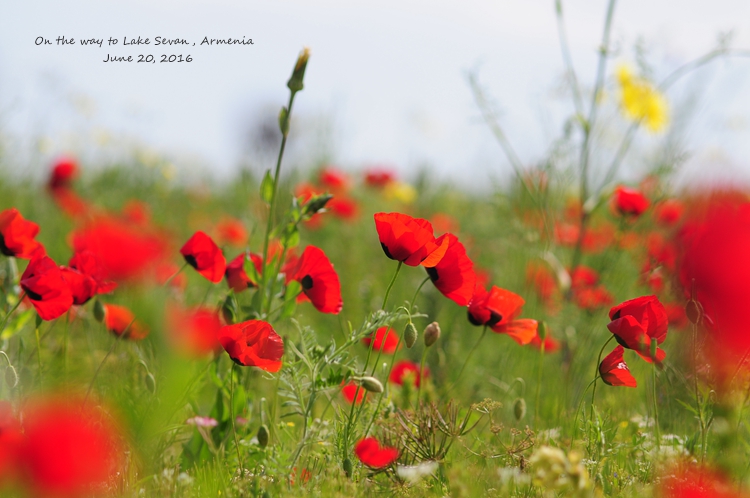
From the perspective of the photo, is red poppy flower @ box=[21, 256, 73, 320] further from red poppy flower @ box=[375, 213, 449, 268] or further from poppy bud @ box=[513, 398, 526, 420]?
poppy bud @ box=[513, 398, 526, 420]

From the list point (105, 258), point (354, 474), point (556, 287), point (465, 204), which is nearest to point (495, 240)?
point (556, 287)

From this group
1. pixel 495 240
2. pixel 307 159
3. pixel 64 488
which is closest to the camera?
pixel 64 488

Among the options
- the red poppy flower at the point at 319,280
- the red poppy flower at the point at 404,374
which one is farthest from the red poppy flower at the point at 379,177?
the red poppy flower at the point at 319,280

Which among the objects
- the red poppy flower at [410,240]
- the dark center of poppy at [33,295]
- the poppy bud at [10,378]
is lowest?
the poppy bud at [10,378]

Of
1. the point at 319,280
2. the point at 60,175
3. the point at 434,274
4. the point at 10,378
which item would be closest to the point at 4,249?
the point at 10,378

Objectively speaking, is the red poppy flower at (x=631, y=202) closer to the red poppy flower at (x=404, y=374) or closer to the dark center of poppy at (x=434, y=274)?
the red poppy flower at (x=404, y=374)

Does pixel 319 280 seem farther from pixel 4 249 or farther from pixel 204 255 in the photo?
pixel 4 249

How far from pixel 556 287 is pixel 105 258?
2.79 metres

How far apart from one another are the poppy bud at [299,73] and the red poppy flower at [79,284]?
0.61m

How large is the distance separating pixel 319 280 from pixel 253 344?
280 mm

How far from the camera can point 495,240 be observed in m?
4.30

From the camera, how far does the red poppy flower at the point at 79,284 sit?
154cm

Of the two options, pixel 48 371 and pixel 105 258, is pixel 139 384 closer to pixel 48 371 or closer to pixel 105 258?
pixel 48 371

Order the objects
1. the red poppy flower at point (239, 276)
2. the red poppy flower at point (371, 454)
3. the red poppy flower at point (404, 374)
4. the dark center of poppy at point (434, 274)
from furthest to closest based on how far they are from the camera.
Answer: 1. the red poppy flower at point (404, 374)
2. the red poppy flower at point (239, 276)
3. the dark center of poppy at point (434, 274)
4. the red poppy flower at point (371, 454)
